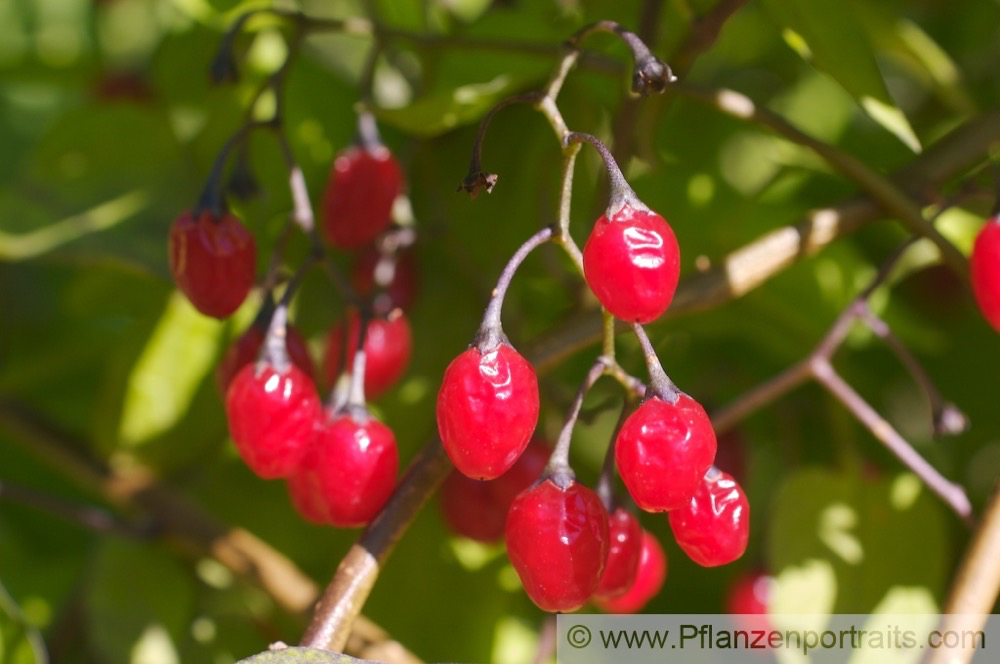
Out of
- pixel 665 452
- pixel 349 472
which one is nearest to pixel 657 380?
pixel 665 452

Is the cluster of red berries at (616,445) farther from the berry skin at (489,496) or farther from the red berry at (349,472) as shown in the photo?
the berry skin at (489,496)

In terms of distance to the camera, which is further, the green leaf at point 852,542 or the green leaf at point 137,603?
the green leaf at point 137,603

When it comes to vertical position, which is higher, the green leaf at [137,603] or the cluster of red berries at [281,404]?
the cluster of red berries at [281,404]

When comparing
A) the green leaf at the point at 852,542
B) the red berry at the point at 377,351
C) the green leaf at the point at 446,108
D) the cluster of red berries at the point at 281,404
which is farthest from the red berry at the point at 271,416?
the green leaf at the point at 852,542

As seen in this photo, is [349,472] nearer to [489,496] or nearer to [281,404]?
[281,404]

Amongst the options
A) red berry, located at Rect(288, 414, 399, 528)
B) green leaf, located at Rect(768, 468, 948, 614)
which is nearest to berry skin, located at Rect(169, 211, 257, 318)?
red berry, located at Rect(288, 414, 399, 528)

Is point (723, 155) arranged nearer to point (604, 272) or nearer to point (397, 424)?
point (397, 424)

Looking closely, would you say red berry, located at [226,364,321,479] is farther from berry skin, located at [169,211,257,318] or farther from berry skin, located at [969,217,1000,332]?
berry skin, located at [969,217,1000,332]
